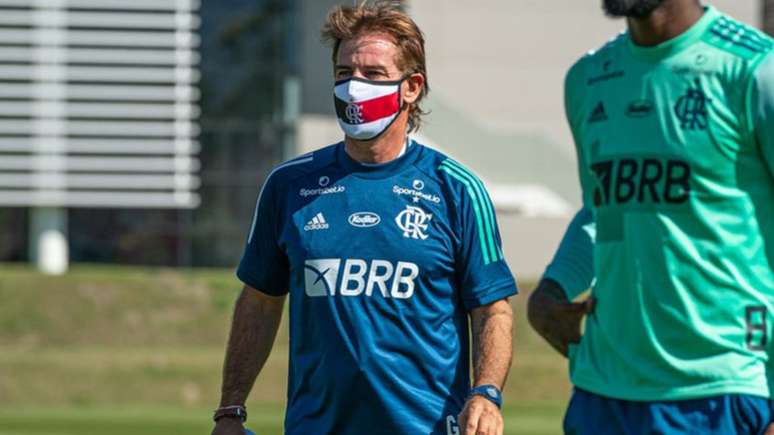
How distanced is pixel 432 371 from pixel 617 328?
0.79 metres

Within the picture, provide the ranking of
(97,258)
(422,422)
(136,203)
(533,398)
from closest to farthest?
(422,422) < (533,398) < (136,203) < (97,258)

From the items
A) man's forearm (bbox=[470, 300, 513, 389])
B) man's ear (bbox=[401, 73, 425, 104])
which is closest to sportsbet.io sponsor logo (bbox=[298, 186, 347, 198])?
man's ear (bbox=[401, 73, 425, 104])

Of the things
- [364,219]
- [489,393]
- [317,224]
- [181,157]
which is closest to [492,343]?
[489,393]

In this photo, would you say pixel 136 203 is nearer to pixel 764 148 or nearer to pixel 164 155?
pixel 164 155

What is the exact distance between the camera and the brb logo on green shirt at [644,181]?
4.90 meters

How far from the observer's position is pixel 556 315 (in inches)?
212

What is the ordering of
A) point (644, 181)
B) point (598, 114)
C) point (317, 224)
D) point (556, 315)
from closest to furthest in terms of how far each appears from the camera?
1. point (644, 181)
2. point (598, 114)
3. point (556, 315)
4. point (317, 224)

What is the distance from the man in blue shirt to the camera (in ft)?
18.4

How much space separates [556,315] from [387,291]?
0.54 metres

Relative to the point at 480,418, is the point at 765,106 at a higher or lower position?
higher

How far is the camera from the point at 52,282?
2447 centimetres

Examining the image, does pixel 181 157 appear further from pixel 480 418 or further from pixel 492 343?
pixel 480 418

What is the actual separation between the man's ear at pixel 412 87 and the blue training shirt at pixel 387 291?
0.19m

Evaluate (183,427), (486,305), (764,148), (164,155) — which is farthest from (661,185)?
(164,155)
